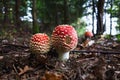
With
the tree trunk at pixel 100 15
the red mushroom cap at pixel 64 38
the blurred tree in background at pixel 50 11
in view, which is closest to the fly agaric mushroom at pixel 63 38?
the red mushroom cap at pixel 64 38

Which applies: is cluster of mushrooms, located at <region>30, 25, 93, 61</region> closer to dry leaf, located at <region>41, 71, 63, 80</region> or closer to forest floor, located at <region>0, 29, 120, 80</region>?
forest floor, located at <region>0, 29, 120, 80</region>

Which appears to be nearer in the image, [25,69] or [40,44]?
[25,69]

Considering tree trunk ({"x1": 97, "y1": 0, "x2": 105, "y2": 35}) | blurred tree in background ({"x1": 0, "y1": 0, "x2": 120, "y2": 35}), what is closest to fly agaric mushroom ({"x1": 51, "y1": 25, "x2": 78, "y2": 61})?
tree trunk ({"x1": 97, "y1": 0, "x2": 105, "y2": 35})

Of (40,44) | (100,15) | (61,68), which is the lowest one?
(61,68)

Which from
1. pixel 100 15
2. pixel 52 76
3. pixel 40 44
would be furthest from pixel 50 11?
pixel 52 76

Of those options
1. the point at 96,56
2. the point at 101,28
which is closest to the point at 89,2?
the point at 101,28

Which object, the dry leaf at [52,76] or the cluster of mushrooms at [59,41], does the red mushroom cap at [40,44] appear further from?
the dry leaf at [52,76]

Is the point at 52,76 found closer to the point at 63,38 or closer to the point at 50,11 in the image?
the point at 63,38

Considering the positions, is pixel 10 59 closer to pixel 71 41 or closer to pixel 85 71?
pixel 71 41
